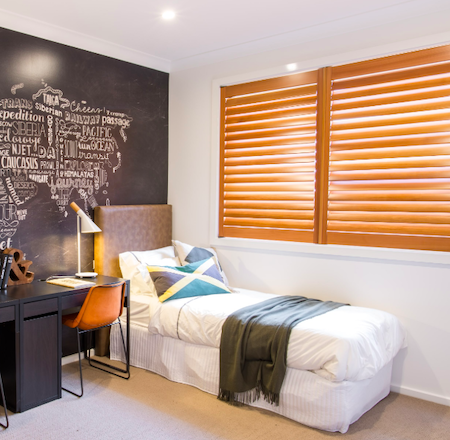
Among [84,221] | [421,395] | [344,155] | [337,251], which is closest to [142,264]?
[84,221]

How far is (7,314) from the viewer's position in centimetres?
273

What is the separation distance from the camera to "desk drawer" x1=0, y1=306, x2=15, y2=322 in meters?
2.70

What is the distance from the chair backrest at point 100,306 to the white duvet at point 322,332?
35cm

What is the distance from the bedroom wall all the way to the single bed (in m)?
0.20

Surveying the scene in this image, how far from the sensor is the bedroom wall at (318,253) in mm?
3107

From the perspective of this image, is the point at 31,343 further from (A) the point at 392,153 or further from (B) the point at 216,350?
(A) the point at 392,153

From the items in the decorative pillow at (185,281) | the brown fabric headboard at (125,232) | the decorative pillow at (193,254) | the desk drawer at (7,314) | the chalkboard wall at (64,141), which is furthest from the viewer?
the decorative pillow at (193,254)

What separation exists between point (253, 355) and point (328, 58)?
7.33 feet

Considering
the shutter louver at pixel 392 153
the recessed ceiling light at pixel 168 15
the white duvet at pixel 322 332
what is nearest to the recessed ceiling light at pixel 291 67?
the shutter louver at pixel 392 153

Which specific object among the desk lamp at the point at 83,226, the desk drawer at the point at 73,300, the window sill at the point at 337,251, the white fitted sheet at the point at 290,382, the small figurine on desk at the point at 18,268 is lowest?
the white fitted sheet at the point at 290,382

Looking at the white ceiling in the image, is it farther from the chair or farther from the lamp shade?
the chair

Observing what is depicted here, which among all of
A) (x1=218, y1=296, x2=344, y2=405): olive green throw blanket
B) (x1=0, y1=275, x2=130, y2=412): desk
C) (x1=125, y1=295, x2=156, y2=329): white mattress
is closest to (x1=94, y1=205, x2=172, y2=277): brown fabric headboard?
(x1=125, y1=295, x2=156, y2=329): white mattress

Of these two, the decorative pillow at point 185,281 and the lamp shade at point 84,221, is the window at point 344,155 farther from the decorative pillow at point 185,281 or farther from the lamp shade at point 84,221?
the lamp shade at point 84,221

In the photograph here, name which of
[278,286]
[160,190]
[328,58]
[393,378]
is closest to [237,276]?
[278,286]
